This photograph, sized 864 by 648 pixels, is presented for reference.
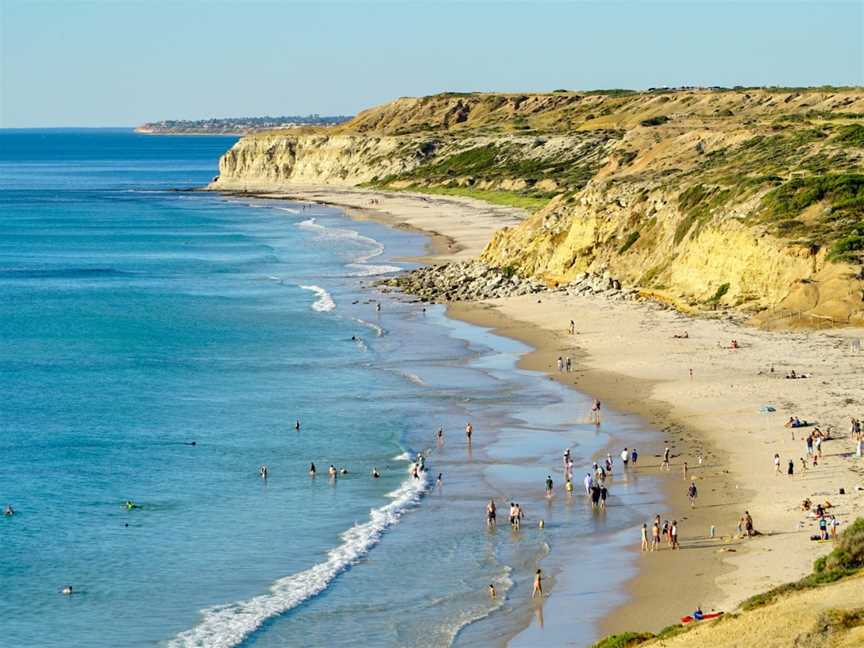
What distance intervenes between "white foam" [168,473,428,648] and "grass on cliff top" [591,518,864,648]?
7.44 metres

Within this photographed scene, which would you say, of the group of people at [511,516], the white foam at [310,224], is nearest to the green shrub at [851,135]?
the group of people at [511,516]

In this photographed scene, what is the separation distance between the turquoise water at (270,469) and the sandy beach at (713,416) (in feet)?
4.93

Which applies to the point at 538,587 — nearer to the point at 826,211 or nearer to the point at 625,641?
the point at 625,641

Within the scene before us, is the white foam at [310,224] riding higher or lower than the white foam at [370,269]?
higher

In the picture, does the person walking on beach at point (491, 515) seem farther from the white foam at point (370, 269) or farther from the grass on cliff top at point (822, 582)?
the white foam at point (370, 269)

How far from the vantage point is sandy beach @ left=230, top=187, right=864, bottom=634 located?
94.8 ft

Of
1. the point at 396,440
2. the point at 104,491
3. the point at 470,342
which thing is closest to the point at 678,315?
the point at 470,342

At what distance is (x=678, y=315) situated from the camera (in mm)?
59125

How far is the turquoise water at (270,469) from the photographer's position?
28188mm

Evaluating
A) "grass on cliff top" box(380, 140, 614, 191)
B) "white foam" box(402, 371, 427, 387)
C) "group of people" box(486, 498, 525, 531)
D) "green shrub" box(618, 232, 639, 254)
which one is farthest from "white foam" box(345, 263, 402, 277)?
"group of people" box(486, 498, 525, 531)

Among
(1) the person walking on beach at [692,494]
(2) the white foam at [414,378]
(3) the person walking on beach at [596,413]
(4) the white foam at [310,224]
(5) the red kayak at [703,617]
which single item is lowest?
(5) the red kayak at [703,617]

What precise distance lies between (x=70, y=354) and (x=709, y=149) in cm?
4032

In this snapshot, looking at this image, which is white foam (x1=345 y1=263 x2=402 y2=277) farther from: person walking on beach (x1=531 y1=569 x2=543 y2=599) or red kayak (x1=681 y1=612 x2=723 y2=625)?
red kayak (x1=681 y1=612 x2=723 y2=625)

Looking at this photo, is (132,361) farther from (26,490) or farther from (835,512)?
(835,512)
